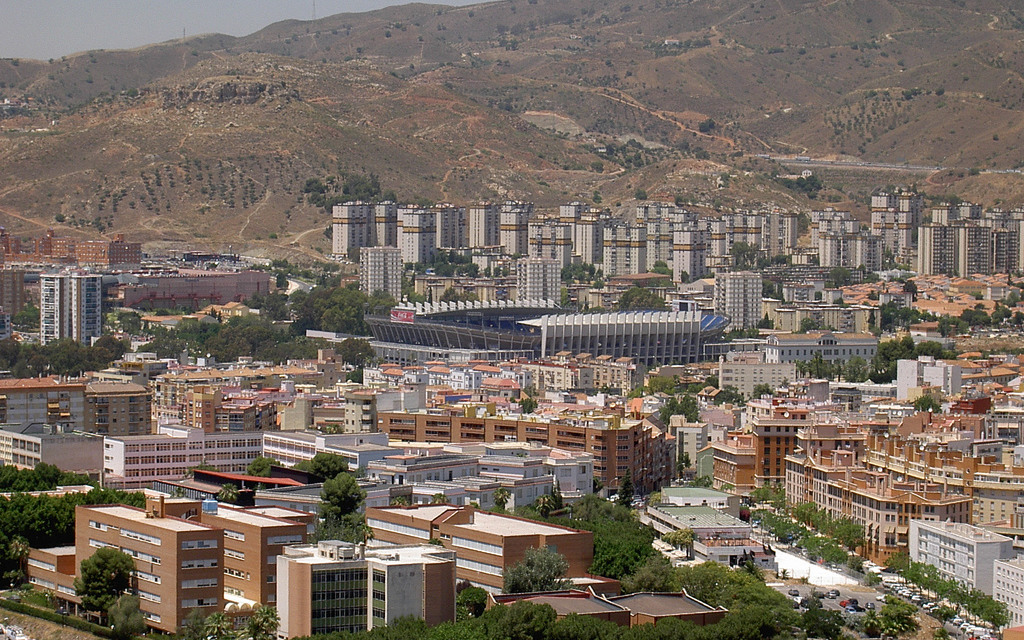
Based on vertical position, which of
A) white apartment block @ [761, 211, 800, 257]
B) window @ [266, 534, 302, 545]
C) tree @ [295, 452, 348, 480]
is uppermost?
white apartment block @ [761, 211, 800, 257]

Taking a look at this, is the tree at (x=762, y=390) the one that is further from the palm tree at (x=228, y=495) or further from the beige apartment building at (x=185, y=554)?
the beige apartment building at (x=185, y=554)

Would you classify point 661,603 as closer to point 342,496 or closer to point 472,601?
point 472,601

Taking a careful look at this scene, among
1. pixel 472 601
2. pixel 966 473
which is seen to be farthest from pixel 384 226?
pixel 472 601

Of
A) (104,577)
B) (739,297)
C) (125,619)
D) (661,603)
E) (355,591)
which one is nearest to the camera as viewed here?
(355,591)

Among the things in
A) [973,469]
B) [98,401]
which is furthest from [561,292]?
[973,469]

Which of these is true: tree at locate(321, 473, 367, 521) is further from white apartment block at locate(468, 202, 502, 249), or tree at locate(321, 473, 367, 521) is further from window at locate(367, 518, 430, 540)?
white apartment block at locate(468, 202, 502, 249)

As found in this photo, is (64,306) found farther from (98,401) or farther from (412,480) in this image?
(412,480)

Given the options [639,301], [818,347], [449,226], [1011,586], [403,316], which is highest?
[449,226]

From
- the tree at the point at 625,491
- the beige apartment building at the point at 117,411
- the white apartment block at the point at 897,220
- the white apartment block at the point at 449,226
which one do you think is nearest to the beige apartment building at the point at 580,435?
the tree at the point at 625,491

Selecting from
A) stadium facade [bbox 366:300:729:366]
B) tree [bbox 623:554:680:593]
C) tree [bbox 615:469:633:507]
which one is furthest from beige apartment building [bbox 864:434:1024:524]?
stadium facade [bbox 366:300:729:366]
